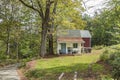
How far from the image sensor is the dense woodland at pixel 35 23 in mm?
32375

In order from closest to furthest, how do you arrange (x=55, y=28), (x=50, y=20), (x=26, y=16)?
(x=50, y=20) → (x=55, y=28) → (x=26, y=16)

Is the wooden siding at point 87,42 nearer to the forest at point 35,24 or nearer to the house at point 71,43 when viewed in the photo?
the house at point 71,43

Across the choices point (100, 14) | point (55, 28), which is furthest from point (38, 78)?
point (55, 28)

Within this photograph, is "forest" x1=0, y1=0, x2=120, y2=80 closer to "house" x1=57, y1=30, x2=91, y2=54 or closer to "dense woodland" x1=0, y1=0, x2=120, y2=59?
"dense woodland" x1=0, y1=0, x2=120, y2=59

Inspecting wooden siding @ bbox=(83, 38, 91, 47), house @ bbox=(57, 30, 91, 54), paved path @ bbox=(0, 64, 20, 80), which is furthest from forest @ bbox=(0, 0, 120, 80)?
paved path @ bbox=(0, 64, 20, 80)

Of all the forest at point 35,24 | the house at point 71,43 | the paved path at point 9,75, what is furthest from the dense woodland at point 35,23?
the paved path at point 9,75

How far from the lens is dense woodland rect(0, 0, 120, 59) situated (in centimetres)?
3238

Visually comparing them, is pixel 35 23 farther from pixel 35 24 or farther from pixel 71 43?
pixel 71 43

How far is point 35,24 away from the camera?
46.1 metres

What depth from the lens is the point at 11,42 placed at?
159 feet

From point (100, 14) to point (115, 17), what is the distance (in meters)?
1.03

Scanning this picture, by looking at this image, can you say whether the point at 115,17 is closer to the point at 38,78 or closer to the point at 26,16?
the point at 38,78

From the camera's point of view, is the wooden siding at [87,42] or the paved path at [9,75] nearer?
the paved path at [9,75]

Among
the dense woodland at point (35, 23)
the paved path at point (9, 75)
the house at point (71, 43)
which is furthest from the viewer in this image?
the house at point (71, 43)
